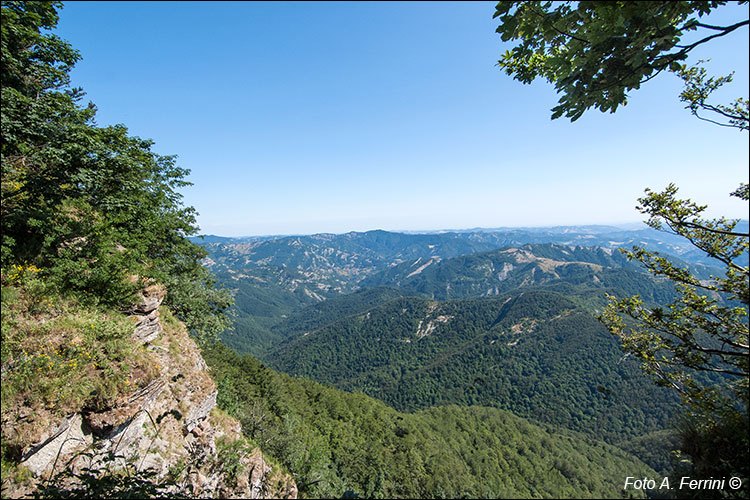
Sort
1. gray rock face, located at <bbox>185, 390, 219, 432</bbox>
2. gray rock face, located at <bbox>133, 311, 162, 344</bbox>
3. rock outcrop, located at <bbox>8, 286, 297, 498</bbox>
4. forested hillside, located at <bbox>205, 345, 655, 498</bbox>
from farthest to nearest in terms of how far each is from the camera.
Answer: forested hillside, located at <bbox>205, 345, 655, 498</bbox>
gray rock face, located at <bbox>185, 390, 219, 432</bbox>
gray rock face, located at <bbox>133, 311, 162, 344</bbox>
rock outcrop, located at <bbox>8, 286, 297, 498</bbox>

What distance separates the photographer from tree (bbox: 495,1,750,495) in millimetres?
3135

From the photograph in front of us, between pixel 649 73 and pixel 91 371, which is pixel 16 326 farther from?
pixel 649 73

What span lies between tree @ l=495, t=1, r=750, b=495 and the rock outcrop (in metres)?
11.6

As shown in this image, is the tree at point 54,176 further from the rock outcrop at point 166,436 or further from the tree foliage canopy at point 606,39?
the tree foliage canopy at point 606,39

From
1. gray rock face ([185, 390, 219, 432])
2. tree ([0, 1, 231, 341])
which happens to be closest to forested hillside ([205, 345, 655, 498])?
gray rock face ([185, 390, 219, 432])

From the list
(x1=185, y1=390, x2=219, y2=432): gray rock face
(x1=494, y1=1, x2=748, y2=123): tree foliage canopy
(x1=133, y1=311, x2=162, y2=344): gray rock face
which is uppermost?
(x1=494, y1=1, x2=748, y2=123): tree foliage canopy

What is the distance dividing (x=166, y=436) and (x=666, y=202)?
19926mm

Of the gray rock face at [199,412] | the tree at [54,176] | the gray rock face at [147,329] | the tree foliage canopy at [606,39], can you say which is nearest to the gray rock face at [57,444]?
the gray rock face at [147,329]

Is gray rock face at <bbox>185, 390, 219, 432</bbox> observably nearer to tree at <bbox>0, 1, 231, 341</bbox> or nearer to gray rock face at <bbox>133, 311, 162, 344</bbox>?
gray rock face at <bbox>133, 311, 162, 344</bbox>

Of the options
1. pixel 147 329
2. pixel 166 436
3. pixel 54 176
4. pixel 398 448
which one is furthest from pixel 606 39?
pixel 398 448

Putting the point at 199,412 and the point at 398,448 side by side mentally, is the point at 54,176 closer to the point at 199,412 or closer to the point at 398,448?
the point at 199,412

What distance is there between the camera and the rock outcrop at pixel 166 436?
7.97 meters

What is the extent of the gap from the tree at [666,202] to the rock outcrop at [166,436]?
1164 cm

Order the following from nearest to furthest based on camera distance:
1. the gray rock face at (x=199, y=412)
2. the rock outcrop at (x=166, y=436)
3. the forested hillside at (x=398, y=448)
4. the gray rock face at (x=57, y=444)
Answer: the gray rock face at (x=57, y=444) → the rock outcrop at (x=166, y=436) → the gray rock face at (x=199, y=412) → the forested hillside at (x=398, y=448)
